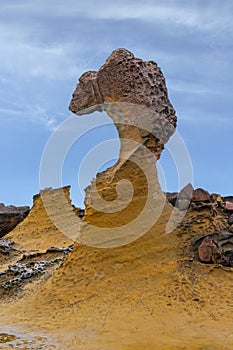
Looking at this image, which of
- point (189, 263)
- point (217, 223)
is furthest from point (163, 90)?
point (189, 263)

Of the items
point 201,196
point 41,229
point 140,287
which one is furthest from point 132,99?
point 41,229

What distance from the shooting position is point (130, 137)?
22.4 feet

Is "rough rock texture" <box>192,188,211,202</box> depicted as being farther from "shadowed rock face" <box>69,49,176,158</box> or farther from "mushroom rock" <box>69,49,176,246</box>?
"shadowed rock face" <box>69,49,176,158</box>

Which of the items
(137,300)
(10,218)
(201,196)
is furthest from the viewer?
(10,218)

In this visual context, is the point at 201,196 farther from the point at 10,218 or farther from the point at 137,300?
the point at 10,218

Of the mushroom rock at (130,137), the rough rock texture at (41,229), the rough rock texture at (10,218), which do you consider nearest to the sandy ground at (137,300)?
the mushroom rock at (130,137)

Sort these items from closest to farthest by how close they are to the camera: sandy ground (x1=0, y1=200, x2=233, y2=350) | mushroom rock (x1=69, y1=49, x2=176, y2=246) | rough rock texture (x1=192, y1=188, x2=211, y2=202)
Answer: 1. sandy ground (x1=0, y1=200, x2=233, y2=350)
2. mushroom rock (x1=69, y1=49, x2=176, y2=246)
3. rough rock texture (x1=192, y1=188, x2=211, y2=202)

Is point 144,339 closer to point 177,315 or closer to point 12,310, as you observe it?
point 177,315

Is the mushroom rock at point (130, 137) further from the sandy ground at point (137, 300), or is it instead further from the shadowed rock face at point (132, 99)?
the sandy ground at point (137, 300)

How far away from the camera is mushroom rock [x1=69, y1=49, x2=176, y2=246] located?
668 cm

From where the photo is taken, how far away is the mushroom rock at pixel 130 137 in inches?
263

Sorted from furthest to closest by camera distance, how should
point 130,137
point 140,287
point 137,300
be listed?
1. point 130,137
2. point 140,287
3. point 137,300

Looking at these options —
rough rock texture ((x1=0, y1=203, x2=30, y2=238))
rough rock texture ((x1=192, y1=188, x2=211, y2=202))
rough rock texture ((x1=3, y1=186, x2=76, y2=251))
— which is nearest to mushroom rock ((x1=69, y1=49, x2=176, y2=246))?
rough rock texture ((x1=192, y1=188, x2=211, y2=202))

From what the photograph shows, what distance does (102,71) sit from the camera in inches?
286
